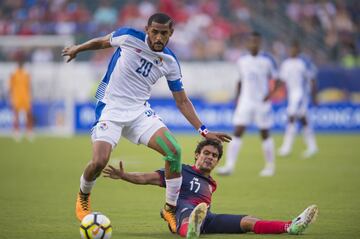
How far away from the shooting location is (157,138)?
9531mm

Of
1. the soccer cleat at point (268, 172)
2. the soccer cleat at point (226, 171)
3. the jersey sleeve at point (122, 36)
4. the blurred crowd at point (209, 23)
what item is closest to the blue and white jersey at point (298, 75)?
the soccer cleat at point (268, 172)

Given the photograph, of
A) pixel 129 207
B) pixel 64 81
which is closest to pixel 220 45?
pixel 64 81

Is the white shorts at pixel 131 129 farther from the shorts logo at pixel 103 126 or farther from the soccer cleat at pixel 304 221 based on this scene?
the soccer cleat at pixel 304 221

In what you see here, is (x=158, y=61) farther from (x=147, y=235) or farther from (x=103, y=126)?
(x=147, y=235)

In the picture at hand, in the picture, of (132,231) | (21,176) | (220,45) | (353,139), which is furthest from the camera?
(220,45)

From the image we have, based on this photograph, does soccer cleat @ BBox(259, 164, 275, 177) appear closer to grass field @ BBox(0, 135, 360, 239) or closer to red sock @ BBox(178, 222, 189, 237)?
grass field @ BBox(0, 135, 360, 239)

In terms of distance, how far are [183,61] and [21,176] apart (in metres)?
14.4

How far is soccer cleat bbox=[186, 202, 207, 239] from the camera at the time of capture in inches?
328

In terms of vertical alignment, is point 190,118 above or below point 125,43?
below

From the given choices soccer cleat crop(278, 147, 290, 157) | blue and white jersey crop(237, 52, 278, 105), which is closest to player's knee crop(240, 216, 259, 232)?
blue and white jersey crop(237, 52, 278, 105)

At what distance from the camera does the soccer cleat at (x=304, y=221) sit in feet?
28.7

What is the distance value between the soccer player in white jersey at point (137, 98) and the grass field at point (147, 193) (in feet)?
2.22

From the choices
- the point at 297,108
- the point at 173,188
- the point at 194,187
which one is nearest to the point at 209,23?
the point at 297,108

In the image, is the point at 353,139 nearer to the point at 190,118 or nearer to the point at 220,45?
the point at 220,45
